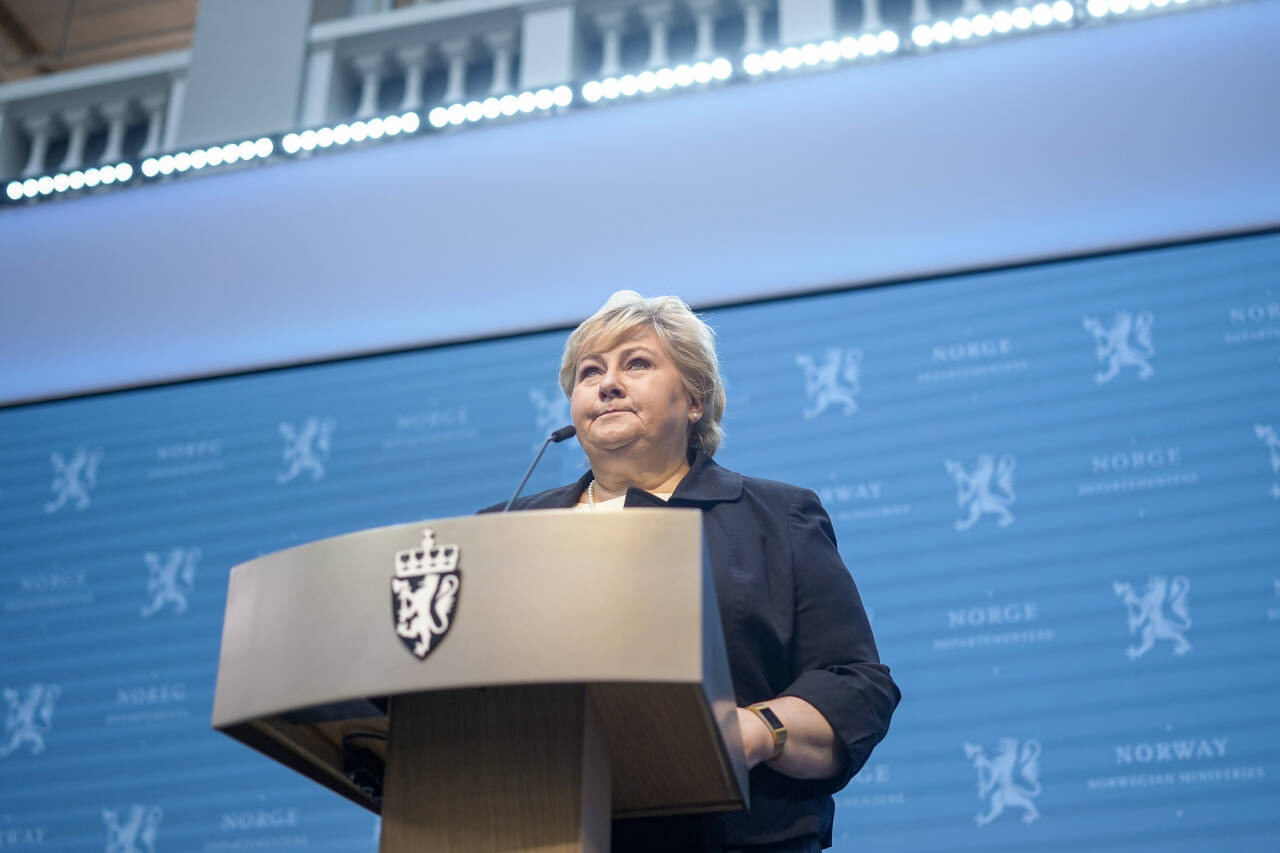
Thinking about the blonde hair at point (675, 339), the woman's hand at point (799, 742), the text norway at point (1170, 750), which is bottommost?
the woman's hand at point (799, 742)

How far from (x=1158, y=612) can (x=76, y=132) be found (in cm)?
390

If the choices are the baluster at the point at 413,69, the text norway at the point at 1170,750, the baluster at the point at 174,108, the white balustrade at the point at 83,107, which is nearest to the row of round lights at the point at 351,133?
the baluster at the point at 413,69

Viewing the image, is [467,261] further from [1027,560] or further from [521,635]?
[521,635]

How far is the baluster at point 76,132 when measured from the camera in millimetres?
4867

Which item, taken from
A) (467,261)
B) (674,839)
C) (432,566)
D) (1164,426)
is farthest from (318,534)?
(432,566)

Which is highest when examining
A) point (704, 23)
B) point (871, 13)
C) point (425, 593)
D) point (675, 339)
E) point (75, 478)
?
point (704, 23)

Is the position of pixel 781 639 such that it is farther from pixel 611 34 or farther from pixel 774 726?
pixel 611 34

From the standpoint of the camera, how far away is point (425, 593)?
3.78 feet

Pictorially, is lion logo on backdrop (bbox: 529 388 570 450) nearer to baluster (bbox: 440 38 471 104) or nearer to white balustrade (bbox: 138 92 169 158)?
baluster (bbox: 440 38 471 104)

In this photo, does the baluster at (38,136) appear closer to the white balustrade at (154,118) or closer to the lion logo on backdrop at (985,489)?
the white balustrade at (154,118)

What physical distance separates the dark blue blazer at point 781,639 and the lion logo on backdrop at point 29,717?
8.10 feet

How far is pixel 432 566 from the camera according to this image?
46.1 inches

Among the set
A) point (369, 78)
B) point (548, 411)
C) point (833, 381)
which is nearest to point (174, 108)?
point (369, 78)

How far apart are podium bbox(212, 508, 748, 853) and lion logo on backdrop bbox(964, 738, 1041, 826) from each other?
5.45ft
